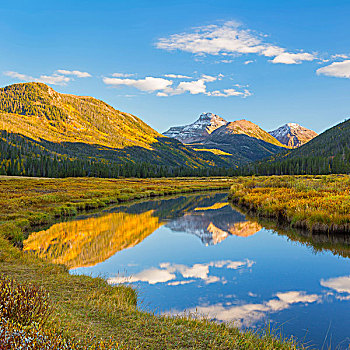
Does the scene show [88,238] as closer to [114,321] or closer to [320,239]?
[114,321]

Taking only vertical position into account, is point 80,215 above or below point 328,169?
below

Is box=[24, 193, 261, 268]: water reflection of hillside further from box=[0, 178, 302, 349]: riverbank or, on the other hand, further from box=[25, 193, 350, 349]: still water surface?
box=[0, 178, 302, 349]: riverbank

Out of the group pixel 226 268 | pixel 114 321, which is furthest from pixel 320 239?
pixel 114 321

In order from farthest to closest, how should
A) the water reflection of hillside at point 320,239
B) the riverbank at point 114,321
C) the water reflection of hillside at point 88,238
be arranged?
the water reflection of hillside at point 88,238 < the water reflection of hillside at point 320,239 < the riverbank at point 114,321

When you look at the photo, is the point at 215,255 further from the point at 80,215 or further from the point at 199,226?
the point at 80,215

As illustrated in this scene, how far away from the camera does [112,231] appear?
2838 cm

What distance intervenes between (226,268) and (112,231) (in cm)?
1405

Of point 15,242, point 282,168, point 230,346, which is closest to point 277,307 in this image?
point 230,346

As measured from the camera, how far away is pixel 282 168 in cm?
17525

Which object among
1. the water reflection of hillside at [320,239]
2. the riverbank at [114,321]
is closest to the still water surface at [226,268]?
the water reflection of hillside at [320,239]

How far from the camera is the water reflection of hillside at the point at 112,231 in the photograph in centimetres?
2078

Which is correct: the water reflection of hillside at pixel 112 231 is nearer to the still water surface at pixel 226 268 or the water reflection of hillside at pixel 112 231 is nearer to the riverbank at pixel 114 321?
the still water surface at pixel 226 268

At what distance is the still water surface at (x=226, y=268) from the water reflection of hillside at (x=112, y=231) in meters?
0.09

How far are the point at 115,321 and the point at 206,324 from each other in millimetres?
2716
